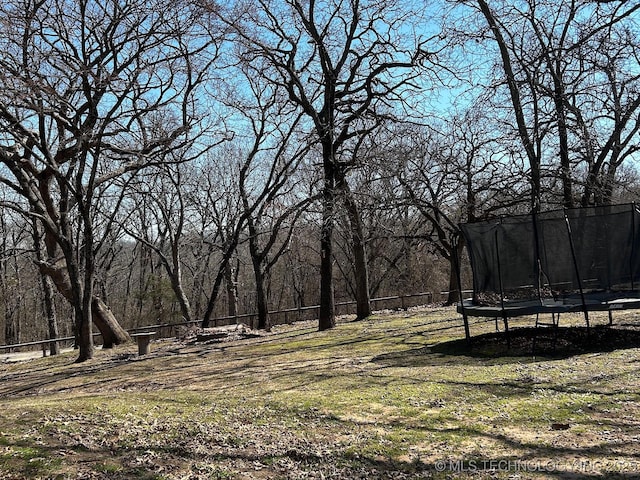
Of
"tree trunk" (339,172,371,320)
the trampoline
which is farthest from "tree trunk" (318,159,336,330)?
the trampoline

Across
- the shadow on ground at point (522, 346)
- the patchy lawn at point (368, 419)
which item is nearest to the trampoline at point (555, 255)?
the shadow on ground at point (522, 346)

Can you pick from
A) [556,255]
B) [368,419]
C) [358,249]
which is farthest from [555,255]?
[358,249]

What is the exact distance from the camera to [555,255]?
8.73 metres

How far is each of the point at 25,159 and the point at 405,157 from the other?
30.5 ft

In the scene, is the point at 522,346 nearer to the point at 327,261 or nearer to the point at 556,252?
the point at 556,252

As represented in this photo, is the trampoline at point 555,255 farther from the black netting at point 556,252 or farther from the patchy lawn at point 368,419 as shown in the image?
the patchy lawn at point 368,419

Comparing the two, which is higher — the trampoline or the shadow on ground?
the trampoline

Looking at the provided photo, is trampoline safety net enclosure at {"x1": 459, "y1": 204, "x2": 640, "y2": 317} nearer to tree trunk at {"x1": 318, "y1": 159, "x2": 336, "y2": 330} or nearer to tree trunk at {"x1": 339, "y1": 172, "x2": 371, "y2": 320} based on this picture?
tree trunk at {"x1": 339, "y1": 172, "x2": 371, "y2": 320}

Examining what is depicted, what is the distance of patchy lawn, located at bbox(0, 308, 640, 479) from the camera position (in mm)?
3648

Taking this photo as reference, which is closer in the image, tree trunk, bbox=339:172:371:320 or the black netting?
the black netting

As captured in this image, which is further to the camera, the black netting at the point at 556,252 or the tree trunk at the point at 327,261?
the tree trunk at the point at 327,261

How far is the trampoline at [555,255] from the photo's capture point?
8531 millimetres

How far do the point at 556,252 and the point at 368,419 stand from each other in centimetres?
531

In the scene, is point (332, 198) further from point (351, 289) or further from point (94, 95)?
point (351, 289)
